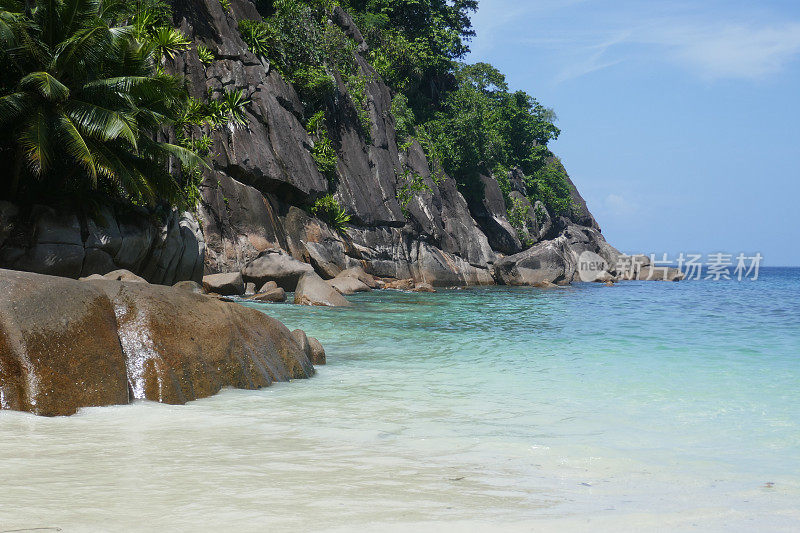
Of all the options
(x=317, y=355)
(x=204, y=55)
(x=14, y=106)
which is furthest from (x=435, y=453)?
(x=204, y=55)

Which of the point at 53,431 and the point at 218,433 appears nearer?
the point at 53,431

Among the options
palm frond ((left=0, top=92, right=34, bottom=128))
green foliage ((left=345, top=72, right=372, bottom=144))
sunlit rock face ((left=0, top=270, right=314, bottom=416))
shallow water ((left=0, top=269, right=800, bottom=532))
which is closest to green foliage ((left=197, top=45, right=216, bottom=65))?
green foliage ((left=345, top=72, right=372, bottom=144))

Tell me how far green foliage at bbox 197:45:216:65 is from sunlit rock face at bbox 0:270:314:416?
1788 centimetres

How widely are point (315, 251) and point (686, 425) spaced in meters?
19.1

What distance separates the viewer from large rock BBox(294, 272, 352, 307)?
55.7 ft

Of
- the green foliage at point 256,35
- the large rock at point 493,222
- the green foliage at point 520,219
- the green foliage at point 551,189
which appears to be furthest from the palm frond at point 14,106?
the green foliage at point 551,189

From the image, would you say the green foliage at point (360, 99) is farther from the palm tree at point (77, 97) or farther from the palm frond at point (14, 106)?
the palm frond at point (14, 106)

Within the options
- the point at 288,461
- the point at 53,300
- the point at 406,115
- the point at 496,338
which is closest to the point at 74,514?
the point at 288,461

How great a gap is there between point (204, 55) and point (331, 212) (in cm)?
730

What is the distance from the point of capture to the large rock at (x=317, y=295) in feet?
55.7

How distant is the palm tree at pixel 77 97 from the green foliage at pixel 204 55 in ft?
22.9

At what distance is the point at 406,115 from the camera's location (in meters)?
34.8

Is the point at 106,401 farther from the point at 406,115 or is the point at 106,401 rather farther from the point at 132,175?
the point at 406,115

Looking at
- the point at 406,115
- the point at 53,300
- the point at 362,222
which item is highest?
the point at 406,115
